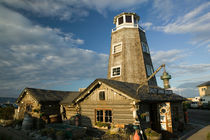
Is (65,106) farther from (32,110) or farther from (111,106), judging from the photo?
(111,106)

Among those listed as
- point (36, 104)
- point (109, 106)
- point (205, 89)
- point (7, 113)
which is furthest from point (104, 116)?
point (205, 89)

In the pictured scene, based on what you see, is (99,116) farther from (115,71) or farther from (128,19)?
(128,19)

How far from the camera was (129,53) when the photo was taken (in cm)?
2191

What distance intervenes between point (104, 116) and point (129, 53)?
1181cm

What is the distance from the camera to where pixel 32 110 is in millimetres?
17531

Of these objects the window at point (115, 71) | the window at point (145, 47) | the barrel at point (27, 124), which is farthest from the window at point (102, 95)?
the window at point (145, 47)

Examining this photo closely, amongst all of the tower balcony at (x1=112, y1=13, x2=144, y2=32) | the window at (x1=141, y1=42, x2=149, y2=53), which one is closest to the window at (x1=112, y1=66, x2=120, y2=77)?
the window at (x1=141, y1=42, x2=149, y2=53)

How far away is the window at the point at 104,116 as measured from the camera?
41.8 ft

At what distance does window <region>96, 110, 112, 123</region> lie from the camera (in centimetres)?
1273

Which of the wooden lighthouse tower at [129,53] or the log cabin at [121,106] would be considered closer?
the log cabin at [121,106]

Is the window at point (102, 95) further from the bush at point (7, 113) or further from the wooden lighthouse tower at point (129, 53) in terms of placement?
→ the bush at point (7, 113)

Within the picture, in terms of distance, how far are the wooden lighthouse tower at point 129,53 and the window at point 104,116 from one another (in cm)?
807

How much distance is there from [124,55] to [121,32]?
4401 millimetres

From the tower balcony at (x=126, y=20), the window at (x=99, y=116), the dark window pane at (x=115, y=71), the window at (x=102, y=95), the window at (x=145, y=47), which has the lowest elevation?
the window at (x=99, y=116)
